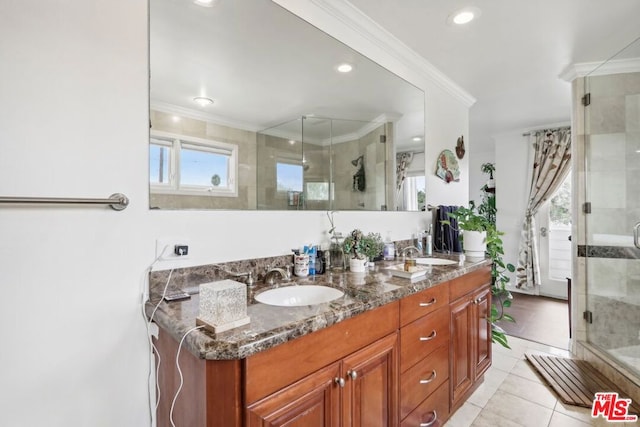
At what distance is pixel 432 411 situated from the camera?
1.58 m

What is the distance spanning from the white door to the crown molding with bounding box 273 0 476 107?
2564mm

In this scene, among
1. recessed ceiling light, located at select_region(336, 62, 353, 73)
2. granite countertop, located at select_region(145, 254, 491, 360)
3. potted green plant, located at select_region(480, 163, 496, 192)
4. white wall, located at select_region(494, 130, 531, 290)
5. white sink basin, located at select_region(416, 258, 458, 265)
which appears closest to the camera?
granite countertop, located at select_region(145, 254, 491, 360)

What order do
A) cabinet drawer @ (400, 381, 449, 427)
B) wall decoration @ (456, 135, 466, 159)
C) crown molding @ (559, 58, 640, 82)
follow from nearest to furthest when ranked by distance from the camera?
Answer: 1. cabinet drawer @ (400, 381, 449, 427)
2. crown molding @ (559, 58, 640, 82)
3. wall decoration @ (456, 135, 466, 159)

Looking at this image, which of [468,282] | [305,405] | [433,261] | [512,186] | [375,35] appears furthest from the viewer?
[512,186]

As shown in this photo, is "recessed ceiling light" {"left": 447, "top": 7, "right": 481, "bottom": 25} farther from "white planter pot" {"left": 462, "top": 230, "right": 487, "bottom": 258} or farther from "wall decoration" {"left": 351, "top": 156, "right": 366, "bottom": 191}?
"white planter pot" {"left": 462, "top": 230, "right": 487, "bottom": 258}

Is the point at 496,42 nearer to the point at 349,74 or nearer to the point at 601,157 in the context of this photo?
the point at 349,74

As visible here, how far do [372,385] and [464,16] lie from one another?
6.89ft

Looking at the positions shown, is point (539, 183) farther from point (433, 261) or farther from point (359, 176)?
point (359, 176)

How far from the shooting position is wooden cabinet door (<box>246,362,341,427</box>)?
81 cm

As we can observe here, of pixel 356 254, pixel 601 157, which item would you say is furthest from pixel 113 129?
pixel 601 157

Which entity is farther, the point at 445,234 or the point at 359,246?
the point at 445,234

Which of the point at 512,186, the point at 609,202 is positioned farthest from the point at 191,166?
the point at 512,186

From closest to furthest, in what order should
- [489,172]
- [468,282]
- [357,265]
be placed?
[357,265] → [468,282] → [489,172]

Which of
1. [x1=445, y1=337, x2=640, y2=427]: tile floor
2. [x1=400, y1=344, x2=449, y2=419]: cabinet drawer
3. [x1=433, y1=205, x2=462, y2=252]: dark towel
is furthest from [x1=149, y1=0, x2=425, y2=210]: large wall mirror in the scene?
[x1=445, y1=337, x2=640, y2=427]: tile floor
